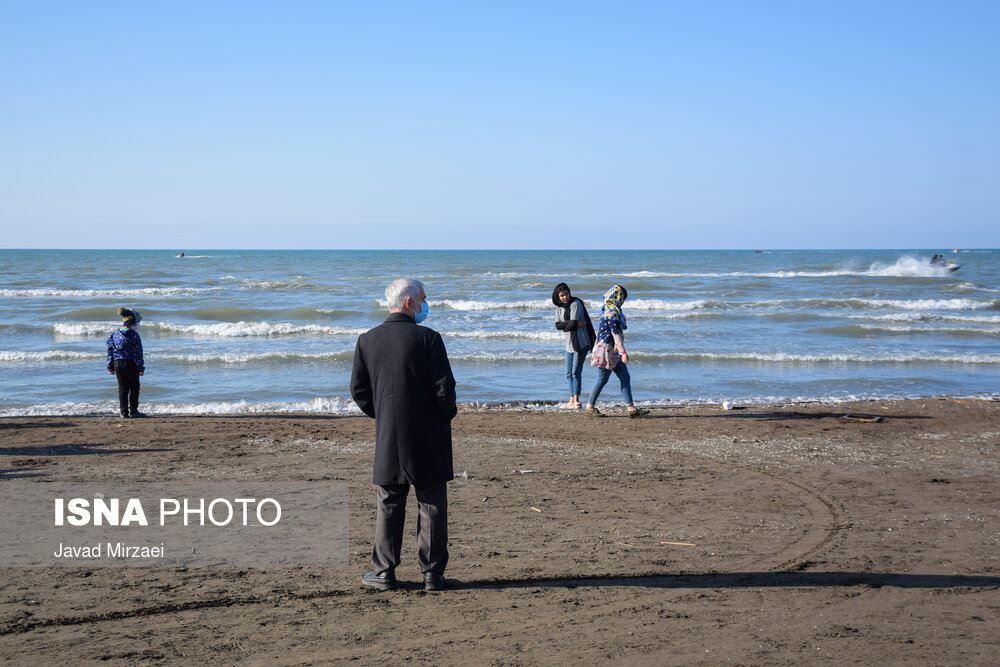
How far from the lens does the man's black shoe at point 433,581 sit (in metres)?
4.57

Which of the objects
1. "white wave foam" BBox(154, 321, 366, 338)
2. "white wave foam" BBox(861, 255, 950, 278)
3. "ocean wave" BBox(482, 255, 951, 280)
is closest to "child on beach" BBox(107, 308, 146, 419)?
"white wave foam" BBox(154, 321, 366, 338)

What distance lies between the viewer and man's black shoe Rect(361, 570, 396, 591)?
15.1ft

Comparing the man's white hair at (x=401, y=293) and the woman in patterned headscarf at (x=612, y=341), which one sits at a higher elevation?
the man's white hair at (x=401, y=293)

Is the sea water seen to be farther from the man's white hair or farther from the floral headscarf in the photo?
the man's white hair

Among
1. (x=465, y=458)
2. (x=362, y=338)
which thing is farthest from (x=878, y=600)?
(x=465, y=458)

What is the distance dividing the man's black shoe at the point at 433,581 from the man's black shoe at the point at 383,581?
193 mm

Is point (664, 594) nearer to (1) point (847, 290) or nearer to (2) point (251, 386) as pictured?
(2) point (251, 386)

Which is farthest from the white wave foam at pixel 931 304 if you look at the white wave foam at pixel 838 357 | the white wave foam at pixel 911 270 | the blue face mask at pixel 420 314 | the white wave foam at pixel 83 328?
the blue face mask at pixel 420 314

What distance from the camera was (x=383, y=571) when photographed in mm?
4598

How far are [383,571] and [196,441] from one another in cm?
543

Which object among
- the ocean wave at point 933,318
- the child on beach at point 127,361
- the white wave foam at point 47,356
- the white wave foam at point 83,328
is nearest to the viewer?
the child on beach at point 127,361

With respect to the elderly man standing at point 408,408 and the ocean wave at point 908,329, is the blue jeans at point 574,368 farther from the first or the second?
the ocean wave at point 908,329

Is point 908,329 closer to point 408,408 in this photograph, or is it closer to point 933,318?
point 933,318

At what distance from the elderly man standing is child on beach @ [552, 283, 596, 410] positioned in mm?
6634
